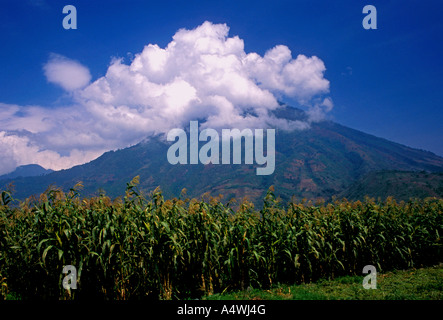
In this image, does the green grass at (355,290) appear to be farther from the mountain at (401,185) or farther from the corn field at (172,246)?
the mountain at (401,185)

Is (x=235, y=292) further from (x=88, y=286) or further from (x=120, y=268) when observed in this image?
(x=88, y=286)

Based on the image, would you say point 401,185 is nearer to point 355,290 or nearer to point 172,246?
point 355,290

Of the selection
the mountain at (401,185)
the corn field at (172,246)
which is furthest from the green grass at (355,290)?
the mountain at (401,185)

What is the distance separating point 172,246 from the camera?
20.3 ft

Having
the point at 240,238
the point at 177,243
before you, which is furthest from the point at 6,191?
the point at 240,238

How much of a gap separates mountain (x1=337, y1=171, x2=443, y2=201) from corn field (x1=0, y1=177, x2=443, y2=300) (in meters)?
110

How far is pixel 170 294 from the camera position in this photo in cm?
607

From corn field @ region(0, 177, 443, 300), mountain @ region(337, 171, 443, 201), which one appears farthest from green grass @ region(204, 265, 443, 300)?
mountain @ region(337, 171, 443, 201)

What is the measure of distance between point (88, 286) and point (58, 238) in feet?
4.27

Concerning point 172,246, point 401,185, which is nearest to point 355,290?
point 172,246

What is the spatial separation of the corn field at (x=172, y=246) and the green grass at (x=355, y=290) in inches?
18.9

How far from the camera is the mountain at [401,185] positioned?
107000 mm

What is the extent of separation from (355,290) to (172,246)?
458 centimetres
